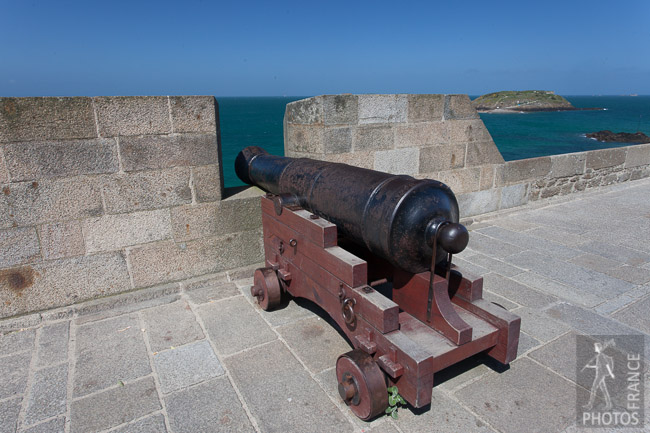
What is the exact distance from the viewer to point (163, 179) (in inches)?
129

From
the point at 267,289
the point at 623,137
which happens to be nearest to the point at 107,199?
the point at 267,289

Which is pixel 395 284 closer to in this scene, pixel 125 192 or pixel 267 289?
pixel 267 289

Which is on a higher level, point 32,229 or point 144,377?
point 32,229

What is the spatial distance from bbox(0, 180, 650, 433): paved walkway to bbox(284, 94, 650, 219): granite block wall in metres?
1.48

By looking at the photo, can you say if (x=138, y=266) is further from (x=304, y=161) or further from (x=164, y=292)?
(x=304, y=161)

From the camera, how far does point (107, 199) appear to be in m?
3.12

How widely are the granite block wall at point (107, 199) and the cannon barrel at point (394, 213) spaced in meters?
1.25

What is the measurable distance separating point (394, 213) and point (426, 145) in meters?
3.09

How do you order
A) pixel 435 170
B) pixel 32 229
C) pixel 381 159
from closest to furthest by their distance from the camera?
pixel 32 229 → pixel 381 159 → pixel 435 170

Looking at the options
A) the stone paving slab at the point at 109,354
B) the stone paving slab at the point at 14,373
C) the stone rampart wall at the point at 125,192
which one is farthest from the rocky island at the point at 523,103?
the stone paving slab at the point at 14,373

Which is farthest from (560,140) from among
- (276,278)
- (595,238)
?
(276,278)

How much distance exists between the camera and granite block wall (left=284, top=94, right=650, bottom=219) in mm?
4148

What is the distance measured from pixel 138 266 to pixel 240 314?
3.10 ft

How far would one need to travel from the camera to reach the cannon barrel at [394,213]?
2.01 meters
